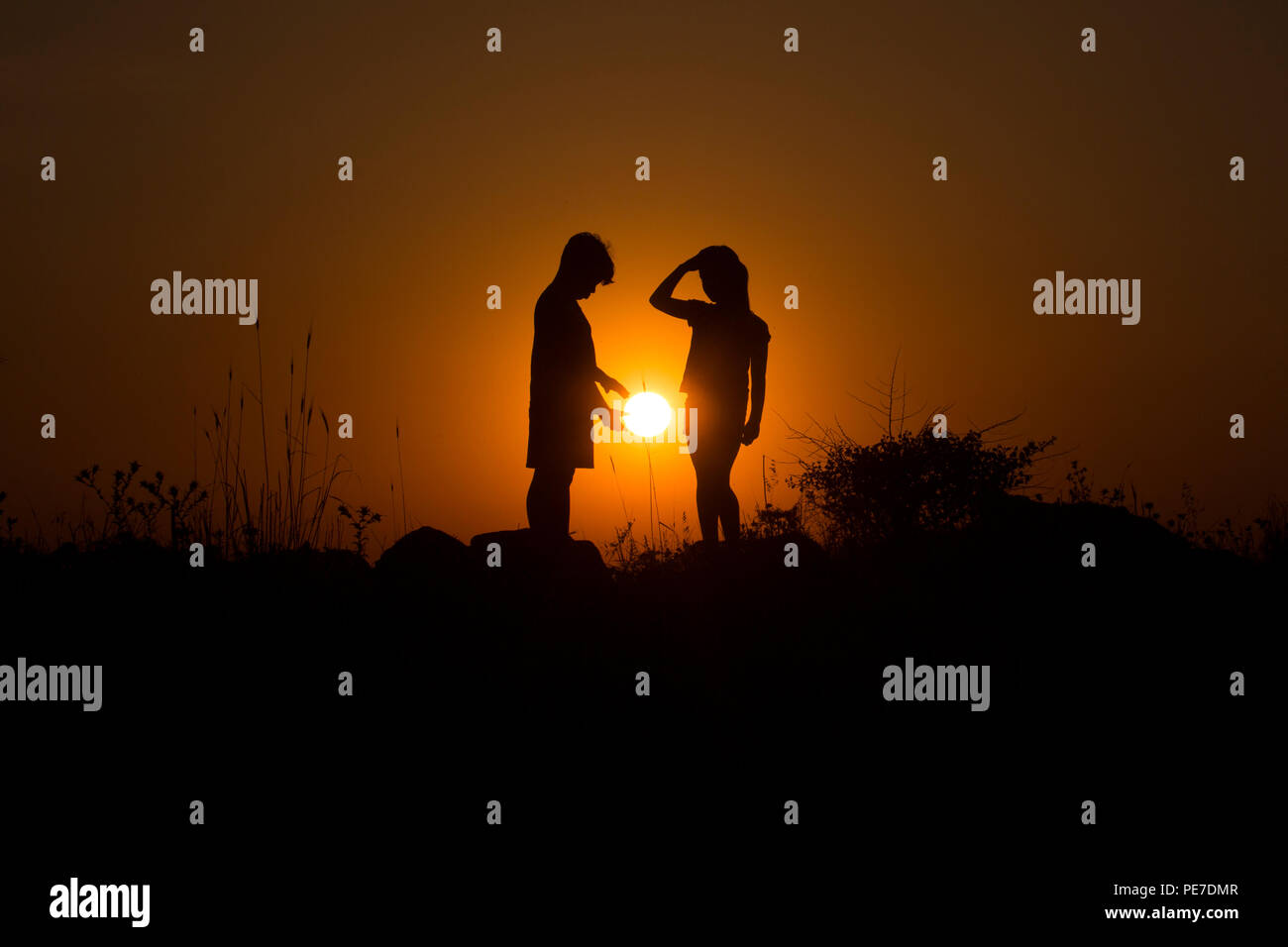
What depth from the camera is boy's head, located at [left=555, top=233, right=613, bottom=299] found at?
28.9 ft

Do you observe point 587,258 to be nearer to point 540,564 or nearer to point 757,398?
point 757,398

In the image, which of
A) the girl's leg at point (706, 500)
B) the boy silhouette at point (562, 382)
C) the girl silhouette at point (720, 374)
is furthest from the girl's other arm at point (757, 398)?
the boy silhouette at point (562, 382)

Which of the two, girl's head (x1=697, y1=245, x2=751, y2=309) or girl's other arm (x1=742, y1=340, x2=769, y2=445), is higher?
girl's head (x1=697, y1=245, x2=751, y2=309)

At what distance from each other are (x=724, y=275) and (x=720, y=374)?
856 mm

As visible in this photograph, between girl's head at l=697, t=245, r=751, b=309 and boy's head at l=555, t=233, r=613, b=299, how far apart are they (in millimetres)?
1072

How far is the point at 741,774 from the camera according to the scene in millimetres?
5246

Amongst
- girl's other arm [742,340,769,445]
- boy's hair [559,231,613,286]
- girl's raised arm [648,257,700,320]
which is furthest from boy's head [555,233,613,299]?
girl's other arm [742,340,769,445]

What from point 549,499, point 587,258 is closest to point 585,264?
point 587,258

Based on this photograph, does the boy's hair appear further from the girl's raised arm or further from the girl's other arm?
the girl's other arm

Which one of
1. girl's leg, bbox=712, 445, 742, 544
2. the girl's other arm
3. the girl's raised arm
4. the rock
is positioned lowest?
the rock

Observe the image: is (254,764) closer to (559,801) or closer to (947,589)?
(559,801)
